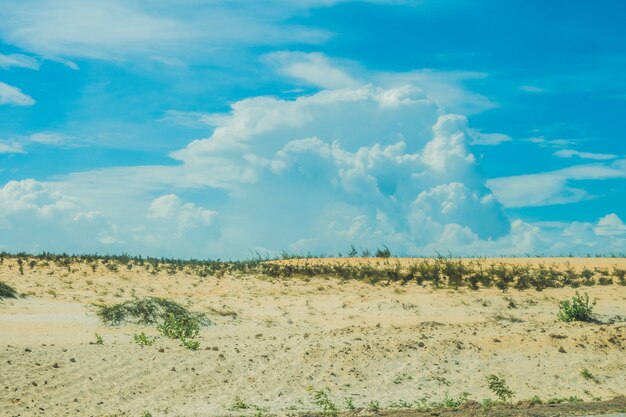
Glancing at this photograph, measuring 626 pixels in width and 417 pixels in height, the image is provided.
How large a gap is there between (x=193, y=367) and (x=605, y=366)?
8.61 m

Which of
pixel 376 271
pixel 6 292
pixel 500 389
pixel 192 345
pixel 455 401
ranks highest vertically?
pixel 376 271

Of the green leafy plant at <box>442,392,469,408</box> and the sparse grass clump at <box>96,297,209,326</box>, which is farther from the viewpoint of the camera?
the sparse grass clump at <box>96,297,209,326</box>

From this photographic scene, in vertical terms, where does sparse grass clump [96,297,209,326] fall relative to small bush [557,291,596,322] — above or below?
below

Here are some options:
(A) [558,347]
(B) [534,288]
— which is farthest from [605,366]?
(B) [534,288]

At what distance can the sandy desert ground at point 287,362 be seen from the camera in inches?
508

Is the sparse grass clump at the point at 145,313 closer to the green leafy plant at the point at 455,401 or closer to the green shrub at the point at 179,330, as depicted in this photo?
the green shrub at the point at 179,330

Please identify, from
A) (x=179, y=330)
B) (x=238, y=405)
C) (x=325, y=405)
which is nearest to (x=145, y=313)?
(x=179, y=330)

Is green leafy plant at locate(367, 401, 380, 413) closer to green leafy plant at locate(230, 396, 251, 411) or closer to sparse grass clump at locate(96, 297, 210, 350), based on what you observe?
green leafy plant at locate(230, 396, 251, 411)

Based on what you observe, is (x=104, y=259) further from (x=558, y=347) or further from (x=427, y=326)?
(x=558, y=347)

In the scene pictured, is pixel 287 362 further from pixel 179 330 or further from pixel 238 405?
pixel 179 330

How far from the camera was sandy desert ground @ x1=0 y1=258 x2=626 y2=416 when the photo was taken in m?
12.9

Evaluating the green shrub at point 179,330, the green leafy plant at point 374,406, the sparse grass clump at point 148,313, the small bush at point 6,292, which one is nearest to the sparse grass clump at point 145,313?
the sparse grass clump at point 148,313

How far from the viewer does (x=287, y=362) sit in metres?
14.9

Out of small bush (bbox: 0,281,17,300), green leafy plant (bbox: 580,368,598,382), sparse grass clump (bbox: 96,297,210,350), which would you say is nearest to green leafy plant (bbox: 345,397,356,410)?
green leafy plant (bbox: 580,368,598,382)
